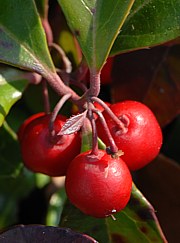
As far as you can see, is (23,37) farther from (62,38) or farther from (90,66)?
(62,38)

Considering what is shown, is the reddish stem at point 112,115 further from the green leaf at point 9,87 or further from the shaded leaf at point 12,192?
the shaded leaf at point 12,192

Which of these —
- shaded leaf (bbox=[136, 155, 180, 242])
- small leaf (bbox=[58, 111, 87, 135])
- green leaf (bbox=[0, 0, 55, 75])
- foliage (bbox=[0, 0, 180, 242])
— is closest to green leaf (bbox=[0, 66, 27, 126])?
foliage (bbox=[0, 0, 180, 242])

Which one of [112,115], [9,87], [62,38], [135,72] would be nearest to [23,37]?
[9,87]

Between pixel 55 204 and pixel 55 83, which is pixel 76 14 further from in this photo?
pixel 55 204

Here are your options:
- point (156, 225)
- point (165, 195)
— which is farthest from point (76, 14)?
point (165, 195)

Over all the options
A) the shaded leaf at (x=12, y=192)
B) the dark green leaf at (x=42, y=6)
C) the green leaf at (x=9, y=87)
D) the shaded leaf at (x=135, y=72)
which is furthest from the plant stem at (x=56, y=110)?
the shaded leaf at (x=12, y=192)

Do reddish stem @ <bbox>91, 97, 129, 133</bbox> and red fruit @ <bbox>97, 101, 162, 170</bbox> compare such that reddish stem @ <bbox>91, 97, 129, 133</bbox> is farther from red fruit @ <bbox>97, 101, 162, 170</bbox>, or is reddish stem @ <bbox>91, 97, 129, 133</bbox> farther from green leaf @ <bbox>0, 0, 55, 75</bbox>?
green leaf @ <bbox>0, 0, 55, 75</bbox>
